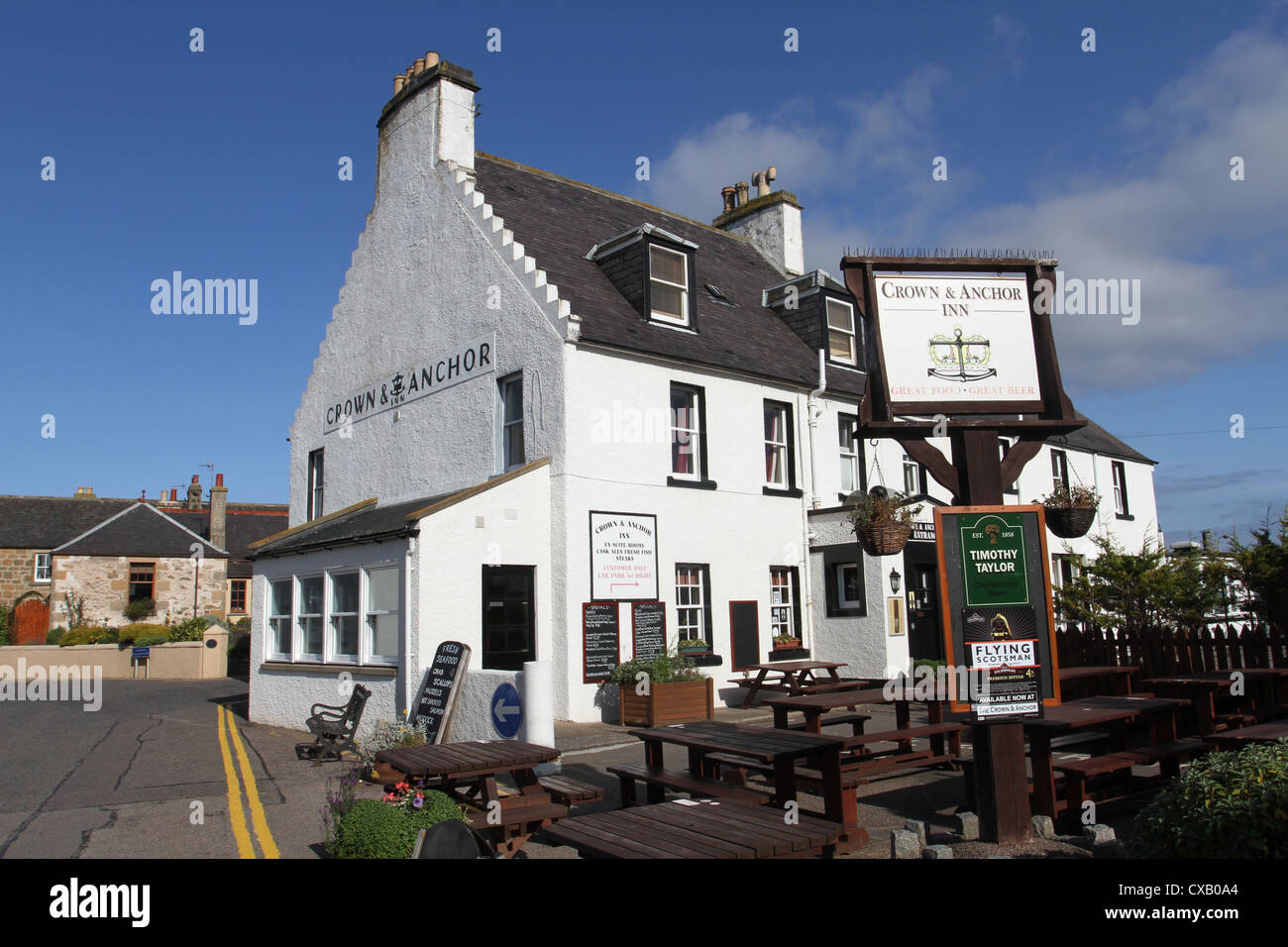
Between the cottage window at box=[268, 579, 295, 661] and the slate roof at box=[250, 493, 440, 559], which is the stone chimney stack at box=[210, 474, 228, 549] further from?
the cottage window at box=[268, 579, 295, 661]

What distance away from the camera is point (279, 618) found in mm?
17219

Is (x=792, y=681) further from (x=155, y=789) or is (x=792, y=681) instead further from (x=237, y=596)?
(x=237, y=596)

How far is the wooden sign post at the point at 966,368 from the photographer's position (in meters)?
6.96

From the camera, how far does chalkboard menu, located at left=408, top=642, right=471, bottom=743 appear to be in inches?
448

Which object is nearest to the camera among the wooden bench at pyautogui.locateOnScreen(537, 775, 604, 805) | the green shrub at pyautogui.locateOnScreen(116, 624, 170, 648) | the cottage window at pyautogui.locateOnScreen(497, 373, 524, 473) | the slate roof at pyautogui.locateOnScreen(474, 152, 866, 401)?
the wooden bench at pyautogui.locateOnScreen(537, 775, 604, 805)

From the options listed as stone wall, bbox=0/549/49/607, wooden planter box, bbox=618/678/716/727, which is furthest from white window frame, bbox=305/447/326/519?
stone wall, bbox=0/549/49/607

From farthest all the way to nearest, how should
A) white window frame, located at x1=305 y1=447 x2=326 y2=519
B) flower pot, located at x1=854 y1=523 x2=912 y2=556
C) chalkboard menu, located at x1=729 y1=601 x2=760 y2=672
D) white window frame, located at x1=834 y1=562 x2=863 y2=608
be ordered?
white window frame, located at x1=305 y1=447 x2=326 y2=519, white window frame, located at x1=834 y1=562 x2=863 y2=608, chalkboard menu, located at x1=729 y1=601 x2=760 y2=672, flower pot, located at x1=854 y1=523 x2=912 y2=556

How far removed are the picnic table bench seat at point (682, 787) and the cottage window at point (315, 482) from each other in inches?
626

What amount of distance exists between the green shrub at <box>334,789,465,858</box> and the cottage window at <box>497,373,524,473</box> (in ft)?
32.7

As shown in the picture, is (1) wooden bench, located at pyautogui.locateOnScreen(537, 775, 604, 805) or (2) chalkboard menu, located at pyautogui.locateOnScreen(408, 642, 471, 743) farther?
(2) chalkboard menu, located at pyautogui.locateOnScreen(408, 642, 471, 743)

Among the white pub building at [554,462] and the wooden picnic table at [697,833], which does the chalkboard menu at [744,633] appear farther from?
the wooden picnic table at [697,833]

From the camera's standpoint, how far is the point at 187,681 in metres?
29.1

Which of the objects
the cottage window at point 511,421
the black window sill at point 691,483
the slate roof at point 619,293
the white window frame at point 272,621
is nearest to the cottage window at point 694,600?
the black window sill at point 691,483
